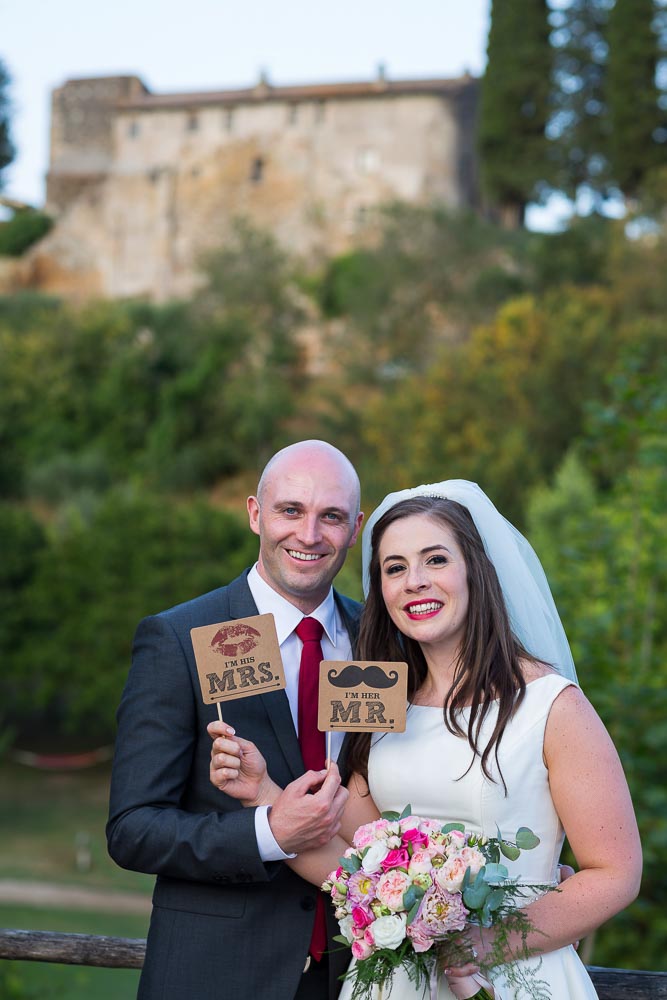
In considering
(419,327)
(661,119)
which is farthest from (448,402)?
(661,119)

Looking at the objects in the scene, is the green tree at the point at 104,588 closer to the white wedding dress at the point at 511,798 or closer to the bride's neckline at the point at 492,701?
the bride's neckline at the point at 492,701

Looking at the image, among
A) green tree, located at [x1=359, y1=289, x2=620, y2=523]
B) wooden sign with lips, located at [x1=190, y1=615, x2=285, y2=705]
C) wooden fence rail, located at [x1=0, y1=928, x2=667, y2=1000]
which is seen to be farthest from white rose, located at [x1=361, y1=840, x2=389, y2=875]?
green tree, located at [x1=359, y1=289, x2=620, y2=523]

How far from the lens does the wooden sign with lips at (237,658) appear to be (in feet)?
9.27

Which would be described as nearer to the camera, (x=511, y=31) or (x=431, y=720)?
(x=431, y=720)

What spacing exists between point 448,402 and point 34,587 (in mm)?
11731

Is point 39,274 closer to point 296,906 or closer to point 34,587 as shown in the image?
point 34,587

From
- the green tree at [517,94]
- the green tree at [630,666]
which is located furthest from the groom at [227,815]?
the green tree at [517,94]

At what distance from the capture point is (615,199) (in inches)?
1489

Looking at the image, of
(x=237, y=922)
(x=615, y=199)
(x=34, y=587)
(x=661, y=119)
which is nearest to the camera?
(x=237, y=922)

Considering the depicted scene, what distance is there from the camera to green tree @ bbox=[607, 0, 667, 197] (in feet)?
116

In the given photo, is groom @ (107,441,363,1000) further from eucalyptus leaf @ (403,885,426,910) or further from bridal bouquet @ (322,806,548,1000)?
eucalyptus leaf @ (403,885,426,910)

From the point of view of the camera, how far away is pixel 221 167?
53.6m

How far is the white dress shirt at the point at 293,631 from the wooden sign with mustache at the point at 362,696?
0.32m

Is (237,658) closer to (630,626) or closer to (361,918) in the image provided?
(361,918)
